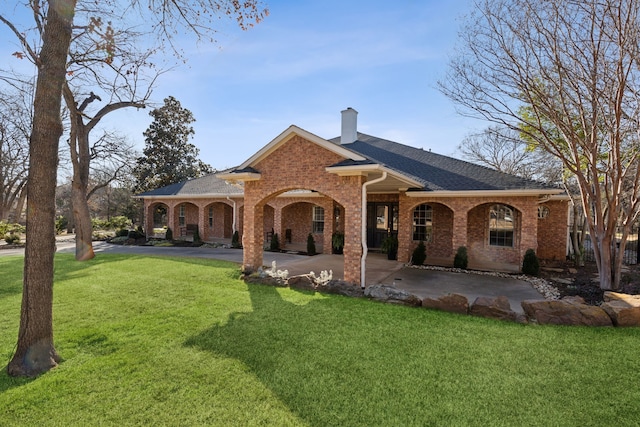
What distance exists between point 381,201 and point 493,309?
8.65 meters

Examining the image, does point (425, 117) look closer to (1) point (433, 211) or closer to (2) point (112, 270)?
(1) point (433, 211)

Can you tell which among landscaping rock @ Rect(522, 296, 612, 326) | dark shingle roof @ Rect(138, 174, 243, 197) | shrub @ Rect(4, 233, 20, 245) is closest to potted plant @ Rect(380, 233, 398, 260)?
landscaping rock @ Rect(522, 296, 612, 326)

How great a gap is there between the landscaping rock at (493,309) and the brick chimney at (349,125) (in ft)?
36.5

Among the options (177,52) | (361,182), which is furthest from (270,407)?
(177,52)

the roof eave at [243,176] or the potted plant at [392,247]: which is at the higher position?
the roof eave at [243,176]

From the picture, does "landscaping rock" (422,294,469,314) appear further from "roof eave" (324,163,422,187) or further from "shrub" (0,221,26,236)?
"shrub" (0,221,26,236)

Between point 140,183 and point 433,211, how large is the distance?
2787 cm

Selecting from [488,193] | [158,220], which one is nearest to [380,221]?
[488,193]

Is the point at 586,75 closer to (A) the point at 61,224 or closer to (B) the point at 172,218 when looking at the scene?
(B) the point at 172,218

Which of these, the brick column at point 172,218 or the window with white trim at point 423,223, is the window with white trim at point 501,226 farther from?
the brick column at point 172,218

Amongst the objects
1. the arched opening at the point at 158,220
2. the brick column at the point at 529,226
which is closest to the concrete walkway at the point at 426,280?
the brick column at the point at 529,226

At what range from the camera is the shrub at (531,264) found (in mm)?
10180

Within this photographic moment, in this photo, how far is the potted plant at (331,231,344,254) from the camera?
46.8 ft

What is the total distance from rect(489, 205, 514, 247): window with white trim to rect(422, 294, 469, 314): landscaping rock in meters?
7.17
